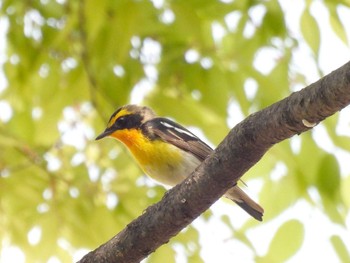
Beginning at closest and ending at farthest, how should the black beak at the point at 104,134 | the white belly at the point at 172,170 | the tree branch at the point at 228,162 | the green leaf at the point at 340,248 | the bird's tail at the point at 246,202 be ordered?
the tree branch at the point at 228,162 < the green leaf at the point at 340,248 < the bird's tail at the point at 246,202 < the white belly at the point at 172,170 < the black beak at the point at 104,134

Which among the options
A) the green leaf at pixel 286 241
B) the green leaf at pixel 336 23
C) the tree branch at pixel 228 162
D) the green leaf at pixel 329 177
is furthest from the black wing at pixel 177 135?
the tree branch at pixel 228 162

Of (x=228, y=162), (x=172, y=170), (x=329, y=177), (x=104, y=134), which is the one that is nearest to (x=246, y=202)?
(x=172, y=170)

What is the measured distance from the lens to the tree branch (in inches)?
88.3

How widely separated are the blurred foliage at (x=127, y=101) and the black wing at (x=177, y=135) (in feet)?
0.64

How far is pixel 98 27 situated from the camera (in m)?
4.36

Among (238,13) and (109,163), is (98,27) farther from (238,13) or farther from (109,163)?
(109,163)

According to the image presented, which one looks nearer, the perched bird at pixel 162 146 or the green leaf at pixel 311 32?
the green leaf at pixel 311 32

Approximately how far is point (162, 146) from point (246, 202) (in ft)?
2.52

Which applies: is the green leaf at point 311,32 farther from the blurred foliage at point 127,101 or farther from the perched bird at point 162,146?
the perched bird at point 162,146

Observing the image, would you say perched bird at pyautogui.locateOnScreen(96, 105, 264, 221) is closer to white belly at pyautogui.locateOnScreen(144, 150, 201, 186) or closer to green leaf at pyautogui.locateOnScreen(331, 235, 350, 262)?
white belly at pyautogui.locateOnScreen(144, 150, 201, 186)

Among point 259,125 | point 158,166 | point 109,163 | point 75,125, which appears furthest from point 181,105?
point 259,125

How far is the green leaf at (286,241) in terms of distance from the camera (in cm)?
375

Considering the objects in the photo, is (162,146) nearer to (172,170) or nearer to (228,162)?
(172,170)

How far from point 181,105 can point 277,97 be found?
608 mm
